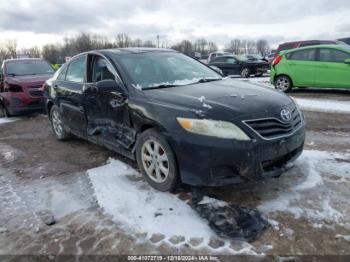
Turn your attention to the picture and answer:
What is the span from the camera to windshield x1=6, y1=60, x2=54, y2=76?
9.85 m

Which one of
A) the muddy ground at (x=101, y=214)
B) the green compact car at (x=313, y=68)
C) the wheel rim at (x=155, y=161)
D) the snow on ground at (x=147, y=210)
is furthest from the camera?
the green compact car at (x=313, y=68)

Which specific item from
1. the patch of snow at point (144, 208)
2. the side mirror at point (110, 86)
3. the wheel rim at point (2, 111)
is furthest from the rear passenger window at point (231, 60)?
the patch of snow at point (144, 208)

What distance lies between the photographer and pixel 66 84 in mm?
5668

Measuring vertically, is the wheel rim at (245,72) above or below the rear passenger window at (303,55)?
below

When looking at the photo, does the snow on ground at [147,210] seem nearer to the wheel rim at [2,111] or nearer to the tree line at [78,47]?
the wheel rim at [2,111]

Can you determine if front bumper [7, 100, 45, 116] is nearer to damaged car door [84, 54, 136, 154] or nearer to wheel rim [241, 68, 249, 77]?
damaged car door [84, 54, 136, 154]

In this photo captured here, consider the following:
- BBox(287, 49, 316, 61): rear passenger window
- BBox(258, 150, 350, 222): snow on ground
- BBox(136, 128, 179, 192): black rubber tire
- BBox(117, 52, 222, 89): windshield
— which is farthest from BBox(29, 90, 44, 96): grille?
BBox(287, 49, 316, 61): rear passenger window

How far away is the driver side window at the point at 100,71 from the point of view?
4.52 m

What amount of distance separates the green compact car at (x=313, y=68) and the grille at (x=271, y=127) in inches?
297

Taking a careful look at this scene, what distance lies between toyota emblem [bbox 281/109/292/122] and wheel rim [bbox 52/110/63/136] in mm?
4171

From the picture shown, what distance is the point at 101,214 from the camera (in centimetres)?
340

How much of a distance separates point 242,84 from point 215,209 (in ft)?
5.91

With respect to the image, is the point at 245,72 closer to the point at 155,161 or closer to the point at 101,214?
the point at 155,161

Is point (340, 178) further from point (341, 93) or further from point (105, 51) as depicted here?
point (341, 93)
